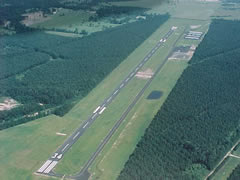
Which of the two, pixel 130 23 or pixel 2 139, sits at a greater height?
pixel 130 23

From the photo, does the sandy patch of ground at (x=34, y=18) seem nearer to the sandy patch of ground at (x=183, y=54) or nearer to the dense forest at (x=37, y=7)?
the dense forest at (x=37, y=7)

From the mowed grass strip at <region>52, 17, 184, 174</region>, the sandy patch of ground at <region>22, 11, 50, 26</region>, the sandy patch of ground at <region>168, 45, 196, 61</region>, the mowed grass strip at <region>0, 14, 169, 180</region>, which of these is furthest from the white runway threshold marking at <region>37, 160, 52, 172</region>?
the sandy patch of ground at <region>22, 11, 50, 26</region>

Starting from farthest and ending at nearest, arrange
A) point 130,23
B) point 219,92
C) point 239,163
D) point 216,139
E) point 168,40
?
point 130,23 → point 168,40 → point 219,92 → point 216,139 → point 239,163

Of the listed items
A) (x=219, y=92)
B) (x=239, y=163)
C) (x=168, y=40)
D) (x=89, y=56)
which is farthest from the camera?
(x=168, y=40)

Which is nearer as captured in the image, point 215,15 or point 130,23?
point 130,23

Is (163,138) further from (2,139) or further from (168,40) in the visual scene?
(168,40)

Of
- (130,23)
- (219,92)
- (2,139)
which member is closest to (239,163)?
(219,92)

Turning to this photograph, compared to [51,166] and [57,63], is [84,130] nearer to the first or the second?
[51,166]
